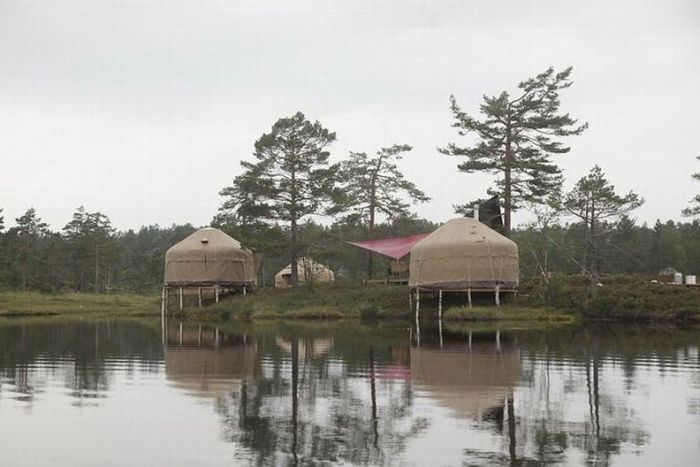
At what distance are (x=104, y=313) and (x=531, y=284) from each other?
87.5 ft

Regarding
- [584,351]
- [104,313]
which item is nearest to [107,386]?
[584,351]

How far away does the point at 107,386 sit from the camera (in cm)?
1462

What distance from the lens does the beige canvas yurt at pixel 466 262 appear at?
40.0 metres

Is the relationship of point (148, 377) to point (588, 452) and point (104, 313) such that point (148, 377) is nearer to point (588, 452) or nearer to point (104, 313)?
point (588, 452)

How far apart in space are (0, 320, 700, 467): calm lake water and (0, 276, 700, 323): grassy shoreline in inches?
556

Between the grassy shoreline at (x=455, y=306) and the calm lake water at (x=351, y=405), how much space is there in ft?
46.4

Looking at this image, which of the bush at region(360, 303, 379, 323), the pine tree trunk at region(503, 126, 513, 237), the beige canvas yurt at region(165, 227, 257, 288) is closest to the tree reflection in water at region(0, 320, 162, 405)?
the bush at region(360, 303, 379, 323)

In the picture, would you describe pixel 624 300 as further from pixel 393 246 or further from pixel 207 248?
pixel 207 248

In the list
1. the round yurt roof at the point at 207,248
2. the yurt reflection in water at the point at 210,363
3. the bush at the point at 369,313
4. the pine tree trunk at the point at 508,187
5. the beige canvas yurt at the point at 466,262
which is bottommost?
the yurt reflection in water at the point at 210,363

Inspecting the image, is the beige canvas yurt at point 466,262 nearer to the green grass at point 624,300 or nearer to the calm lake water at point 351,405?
the green grass at point 624,300

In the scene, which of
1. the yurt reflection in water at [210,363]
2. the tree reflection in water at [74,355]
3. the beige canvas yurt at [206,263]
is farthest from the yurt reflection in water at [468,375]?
the beige canvas yurt at [206,263]

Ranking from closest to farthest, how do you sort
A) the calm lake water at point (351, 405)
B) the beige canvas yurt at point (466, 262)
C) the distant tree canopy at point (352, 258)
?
the calm lake water at point (351, 405), the beige canvas yurt at point (466, 262), the distant tree canopy at point (352, 258)

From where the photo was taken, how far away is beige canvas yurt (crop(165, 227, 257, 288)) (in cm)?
5134

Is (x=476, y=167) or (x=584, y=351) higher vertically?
(x=476, y=167)
